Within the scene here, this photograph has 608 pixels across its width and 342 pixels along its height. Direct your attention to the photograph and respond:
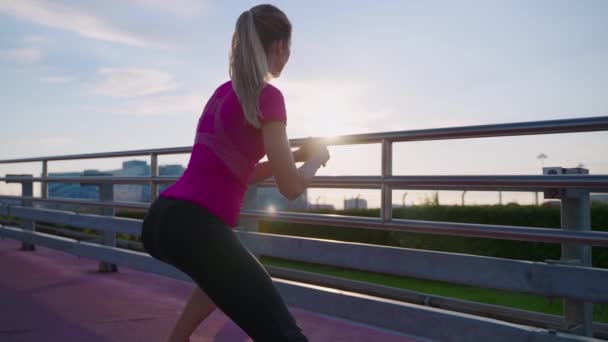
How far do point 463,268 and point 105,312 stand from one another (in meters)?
3.17

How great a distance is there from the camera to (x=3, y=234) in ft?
36.7

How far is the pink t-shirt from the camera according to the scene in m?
2.10

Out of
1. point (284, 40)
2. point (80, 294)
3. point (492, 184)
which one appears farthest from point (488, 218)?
point (284, 40)

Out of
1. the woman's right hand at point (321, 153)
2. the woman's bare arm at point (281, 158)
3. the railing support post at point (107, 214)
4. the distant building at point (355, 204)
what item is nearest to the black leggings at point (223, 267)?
the woman's bare arm at point (281, 158)

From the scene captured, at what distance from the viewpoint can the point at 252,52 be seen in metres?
2.21

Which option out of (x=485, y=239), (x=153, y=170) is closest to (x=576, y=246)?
(x=153, y=170)

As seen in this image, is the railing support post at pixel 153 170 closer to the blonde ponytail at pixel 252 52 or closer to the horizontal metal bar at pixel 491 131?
the horizontal metal bar at pixel 491 131

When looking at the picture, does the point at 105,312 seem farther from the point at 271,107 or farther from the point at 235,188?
the point at 271,107

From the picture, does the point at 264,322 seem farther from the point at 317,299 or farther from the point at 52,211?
the point at 52,211

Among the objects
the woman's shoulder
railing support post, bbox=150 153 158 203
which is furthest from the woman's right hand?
railing support post, bbox=150 153 158 203

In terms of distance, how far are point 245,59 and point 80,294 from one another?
15.6 ft

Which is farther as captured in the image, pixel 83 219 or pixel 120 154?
pixel 83 219

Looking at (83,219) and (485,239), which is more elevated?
(83,219)

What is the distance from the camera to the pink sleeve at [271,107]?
205 centimetres
